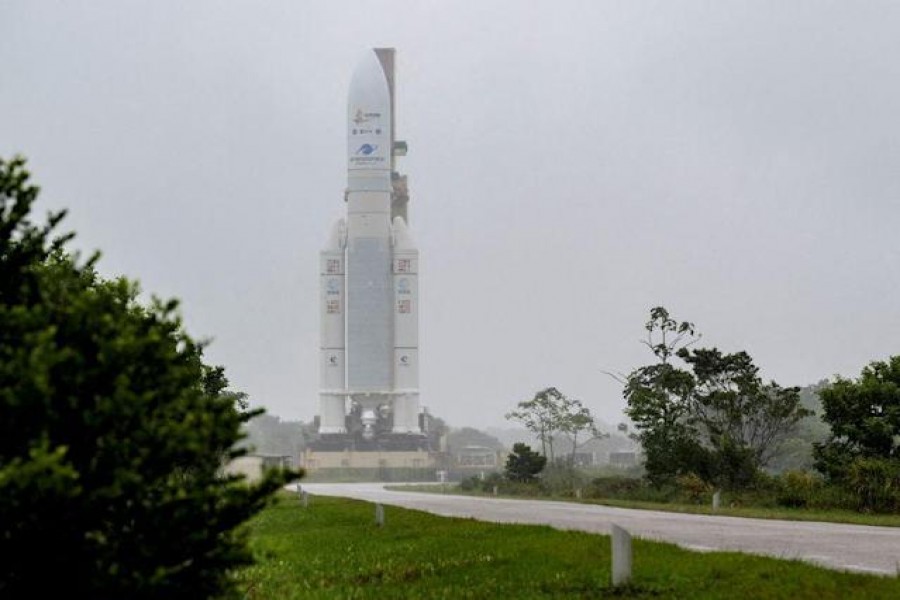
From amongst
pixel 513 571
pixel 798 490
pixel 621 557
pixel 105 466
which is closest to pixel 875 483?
pixel 798 490

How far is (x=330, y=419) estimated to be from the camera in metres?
119

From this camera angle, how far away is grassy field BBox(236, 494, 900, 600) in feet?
43.6

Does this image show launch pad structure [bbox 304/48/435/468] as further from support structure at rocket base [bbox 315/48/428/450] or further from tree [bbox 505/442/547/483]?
tree [bbox 505/442/547/483]

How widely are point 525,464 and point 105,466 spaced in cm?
6572

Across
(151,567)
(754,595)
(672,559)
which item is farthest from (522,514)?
(151,567)

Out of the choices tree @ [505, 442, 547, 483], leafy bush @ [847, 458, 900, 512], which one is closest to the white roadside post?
leafy bush @ [847, 458, 900, 512]

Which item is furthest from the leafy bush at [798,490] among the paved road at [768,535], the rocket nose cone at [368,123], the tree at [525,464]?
the rocket nose cone at [368,123]

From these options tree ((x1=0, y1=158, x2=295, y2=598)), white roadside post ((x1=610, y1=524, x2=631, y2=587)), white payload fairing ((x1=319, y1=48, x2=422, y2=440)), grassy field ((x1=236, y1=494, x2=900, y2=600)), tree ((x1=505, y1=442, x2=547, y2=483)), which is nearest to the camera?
tree ((x1=0, y1=158, x2=295, y2=598))

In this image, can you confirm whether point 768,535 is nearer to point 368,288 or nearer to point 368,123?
point 368,288

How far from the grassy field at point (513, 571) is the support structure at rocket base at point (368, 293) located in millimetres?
90634

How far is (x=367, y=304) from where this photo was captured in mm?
113875

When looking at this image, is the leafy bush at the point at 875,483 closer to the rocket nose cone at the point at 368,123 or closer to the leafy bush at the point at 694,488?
the leafy bush at the point at 694,488

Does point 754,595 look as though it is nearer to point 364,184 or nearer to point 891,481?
point 891,481

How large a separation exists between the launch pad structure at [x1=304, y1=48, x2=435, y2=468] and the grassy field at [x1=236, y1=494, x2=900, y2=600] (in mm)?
90794
